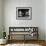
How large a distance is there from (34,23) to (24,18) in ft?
1.75

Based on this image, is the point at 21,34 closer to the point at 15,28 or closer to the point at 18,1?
the point at 15,28

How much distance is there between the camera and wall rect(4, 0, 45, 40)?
534 centimetres

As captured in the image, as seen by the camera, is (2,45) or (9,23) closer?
(2,45)

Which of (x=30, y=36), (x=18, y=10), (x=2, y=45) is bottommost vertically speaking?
(x=30, y=36)

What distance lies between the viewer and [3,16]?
17.5 feet

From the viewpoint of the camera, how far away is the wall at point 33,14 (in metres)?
5.34

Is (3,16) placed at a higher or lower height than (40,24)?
higher

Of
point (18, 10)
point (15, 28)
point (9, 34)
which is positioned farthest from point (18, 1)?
point (9, 34)

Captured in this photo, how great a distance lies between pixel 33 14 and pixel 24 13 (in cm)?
43

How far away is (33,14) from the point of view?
5363 millimetres

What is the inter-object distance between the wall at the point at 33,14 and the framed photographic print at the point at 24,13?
0.47ft

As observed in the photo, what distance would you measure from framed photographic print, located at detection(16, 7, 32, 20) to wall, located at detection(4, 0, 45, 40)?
0.47 ft

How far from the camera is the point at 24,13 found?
17.6 feet

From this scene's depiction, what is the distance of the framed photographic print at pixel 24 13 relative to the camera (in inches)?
209
